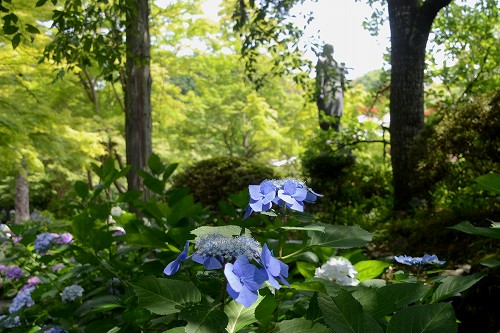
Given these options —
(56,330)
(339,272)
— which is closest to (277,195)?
(339,272)

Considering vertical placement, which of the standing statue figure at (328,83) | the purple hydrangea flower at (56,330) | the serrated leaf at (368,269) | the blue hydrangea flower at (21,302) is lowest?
the blue hydrangea flower at (21,302)

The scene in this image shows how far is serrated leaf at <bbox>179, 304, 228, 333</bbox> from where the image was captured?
874 mm

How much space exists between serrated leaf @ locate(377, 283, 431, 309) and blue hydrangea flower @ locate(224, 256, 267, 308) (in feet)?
1.41

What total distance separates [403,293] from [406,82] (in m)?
6.86

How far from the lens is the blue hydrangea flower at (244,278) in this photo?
2.69 ft

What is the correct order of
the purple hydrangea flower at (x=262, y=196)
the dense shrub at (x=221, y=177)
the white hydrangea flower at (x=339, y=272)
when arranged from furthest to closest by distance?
the dense shrub at (x=221, y=177)
the white hydrangea flower at (x=339, y=272)
the purple hydrangea flower at (x=262, y=196)

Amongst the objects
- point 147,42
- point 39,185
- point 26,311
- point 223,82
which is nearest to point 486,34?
point 147,42

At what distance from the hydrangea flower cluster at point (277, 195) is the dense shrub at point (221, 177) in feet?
25.6

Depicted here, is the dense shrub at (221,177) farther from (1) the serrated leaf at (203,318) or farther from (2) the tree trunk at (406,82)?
(1) the serrated leaf at (203,318)

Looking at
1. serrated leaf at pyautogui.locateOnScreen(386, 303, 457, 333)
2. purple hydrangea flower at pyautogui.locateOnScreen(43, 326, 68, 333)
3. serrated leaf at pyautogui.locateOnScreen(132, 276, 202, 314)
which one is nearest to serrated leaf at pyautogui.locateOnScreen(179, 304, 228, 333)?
serrated leaf at pyautogui.locateOnScreen(132, 276, 202, 314)

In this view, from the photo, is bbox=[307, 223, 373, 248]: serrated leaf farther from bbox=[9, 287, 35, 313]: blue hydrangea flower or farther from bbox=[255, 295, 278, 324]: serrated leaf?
bbox=[9, 287, 35, 313]: blue hydrangea flower

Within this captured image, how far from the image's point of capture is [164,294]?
1.01m

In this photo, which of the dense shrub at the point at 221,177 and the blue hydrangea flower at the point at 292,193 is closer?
the blue hydrangea flower at the point at 292,193

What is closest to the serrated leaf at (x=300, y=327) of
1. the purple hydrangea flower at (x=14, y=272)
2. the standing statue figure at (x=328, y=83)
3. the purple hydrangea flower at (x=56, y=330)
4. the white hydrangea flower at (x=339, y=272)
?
the white hydrangea flower at (x=339, y=272)
